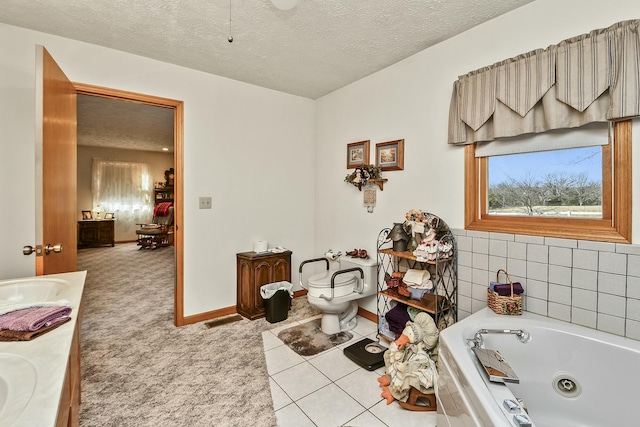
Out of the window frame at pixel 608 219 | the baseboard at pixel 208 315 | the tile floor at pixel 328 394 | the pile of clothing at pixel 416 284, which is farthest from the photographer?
the baseboard at pixel 208 315

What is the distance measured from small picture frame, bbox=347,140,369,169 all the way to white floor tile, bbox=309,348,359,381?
175 centimetres

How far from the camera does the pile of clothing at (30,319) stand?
0.97 metres

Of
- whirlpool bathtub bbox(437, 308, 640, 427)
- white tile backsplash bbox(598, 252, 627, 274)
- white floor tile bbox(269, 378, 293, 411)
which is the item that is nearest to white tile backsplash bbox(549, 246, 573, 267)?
white tile backsplash bbox(598, 252, 627, 274)

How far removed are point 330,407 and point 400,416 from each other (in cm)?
39

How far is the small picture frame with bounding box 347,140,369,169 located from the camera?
2955 mm

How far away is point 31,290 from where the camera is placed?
1.48 metres

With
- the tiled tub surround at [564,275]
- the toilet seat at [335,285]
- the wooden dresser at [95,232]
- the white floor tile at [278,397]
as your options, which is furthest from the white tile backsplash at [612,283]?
the wooden dresser at [95,232]

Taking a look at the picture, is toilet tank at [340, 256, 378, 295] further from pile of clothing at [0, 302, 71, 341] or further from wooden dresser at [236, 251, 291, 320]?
pile of clothing at [0, 302, 71, 341]

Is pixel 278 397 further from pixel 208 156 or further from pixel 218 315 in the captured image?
pixel 208 156

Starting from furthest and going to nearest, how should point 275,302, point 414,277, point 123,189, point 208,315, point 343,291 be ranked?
point 123,189 < point 208,315 < point 275,302 < point 343,291 < point 414,277

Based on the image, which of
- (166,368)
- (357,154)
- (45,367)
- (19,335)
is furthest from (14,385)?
(357,154)

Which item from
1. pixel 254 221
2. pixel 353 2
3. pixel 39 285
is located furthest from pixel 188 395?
pixel 353 2

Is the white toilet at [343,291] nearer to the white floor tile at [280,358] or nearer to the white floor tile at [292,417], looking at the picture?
the white floor tile at [280,358]

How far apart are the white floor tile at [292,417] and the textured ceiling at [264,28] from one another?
2.41 metres
